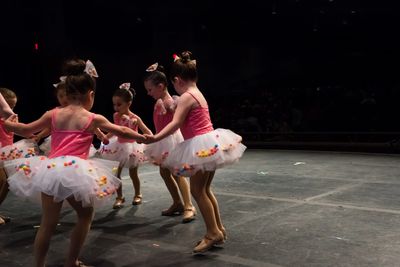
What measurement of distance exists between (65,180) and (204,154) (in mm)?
1072

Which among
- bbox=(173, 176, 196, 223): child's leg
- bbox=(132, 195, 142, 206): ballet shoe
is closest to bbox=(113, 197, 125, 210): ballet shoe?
bbox=(132, 195, 142, 206): ballet shoe

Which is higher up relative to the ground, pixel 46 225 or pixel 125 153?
pixel 125 153

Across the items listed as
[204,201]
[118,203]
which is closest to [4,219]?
[118,203]

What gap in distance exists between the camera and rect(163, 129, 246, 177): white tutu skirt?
3.42 m

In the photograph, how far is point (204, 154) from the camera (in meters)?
3.43

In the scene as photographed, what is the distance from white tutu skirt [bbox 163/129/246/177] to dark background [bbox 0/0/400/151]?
7264mm

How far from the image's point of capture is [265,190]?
229 inches

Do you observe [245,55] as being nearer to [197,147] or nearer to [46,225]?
[197,147]

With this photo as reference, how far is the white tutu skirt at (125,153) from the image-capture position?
493 cm

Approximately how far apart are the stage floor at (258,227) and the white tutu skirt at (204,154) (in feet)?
2.16

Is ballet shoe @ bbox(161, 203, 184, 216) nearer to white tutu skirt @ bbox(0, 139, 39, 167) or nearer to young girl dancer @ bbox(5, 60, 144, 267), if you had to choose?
white tutu skirt @ bbox(0, 139, 39, 167)

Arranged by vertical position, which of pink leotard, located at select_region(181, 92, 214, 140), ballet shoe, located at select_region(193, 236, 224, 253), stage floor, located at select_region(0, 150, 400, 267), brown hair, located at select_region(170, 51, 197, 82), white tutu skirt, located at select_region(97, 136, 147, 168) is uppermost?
brown hair, located at select_region(170, 51, 197, 82)

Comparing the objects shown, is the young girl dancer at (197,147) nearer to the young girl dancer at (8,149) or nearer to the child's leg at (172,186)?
the child's leg at (172,186)

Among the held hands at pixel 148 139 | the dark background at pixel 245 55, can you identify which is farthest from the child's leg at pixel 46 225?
the dark background at pixel 245 55
